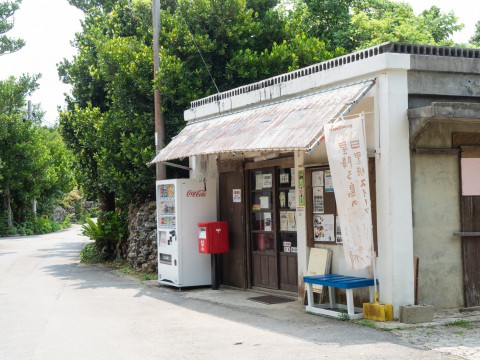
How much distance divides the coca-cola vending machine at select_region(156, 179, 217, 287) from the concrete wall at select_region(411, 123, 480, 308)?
5.22 meters

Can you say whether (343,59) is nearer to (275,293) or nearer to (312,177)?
(312,177)

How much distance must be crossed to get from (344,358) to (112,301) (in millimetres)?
6136

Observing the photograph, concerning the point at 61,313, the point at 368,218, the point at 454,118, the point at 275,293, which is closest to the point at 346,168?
the point at 368,218

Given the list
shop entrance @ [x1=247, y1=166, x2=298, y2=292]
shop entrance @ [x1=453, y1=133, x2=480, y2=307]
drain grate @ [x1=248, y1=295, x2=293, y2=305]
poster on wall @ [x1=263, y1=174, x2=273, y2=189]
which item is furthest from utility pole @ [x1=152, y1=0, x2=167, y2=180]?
shop entrance @ [x1=453, y1=133, x2=480, y2=307]

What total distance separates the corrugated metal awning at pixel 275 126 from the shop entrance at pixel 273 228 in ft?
3.72

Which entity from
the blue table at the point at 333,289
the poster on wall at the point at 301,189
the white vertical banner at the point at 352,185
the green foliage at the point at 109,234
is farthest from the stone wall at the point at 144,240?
the white vertical banner at the point at 352,185

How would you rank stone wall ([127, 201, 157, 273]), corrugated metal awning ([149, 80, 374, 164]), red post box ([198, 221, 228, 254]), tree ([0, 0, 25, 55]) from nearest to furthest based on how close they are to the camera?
corrugated metal awning ([149, 80, 374, 164])
red post box ([198, 221, 228, 254])
stone wall ([127, 201, 157, 273])
tree ([0, 0, 25, 55])

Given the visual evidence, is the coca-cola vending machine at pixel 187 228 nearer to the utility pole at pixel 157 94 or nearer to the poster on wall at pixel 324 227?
the utility pole at pixel 157 94

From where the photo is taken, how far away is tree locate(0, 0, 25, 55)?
33.8 meters

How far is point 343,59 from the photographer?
34.3 feet

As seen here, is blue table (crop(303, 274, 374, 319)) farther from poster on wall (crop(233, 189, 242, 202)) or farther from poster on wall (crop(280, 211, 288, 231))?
poster on wall (crop(233, 189, 242, 202))

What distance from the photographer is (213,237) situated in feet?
43.9

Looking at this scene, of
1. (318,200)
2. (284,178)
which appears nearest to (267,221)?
(284,178)

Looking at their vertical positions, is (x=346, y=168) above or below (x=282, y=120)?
below
